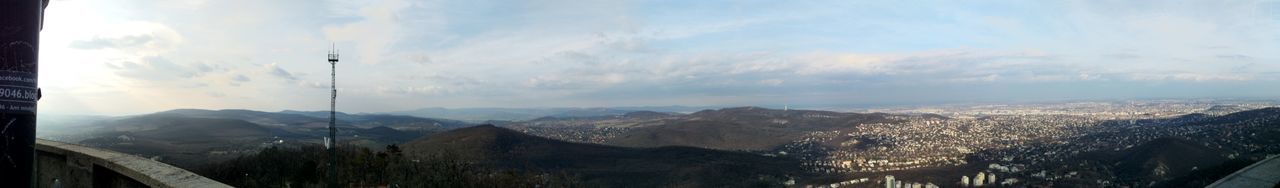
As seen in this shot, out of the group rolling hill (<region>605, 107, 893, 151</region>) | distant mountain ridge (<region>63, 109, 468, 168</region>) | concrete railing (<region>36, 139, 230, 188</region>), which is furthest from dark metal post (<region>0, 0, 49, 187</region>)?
rolling hill (<region>605, 107, 893, 151</region>)

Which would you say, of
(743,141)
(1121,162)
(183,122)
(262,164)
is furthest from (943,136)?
(183,122)

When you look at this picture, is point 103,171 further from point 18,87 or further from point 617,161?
point 617,161

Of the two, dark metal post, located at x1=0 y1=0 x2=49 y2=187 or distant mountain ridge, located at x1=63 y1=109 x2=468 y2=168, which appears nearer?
dark metal post, located at x1=0 y1=0 x2=49 y2=187

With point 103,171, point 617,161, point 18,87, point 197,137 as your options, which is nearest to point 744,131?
point 617,161

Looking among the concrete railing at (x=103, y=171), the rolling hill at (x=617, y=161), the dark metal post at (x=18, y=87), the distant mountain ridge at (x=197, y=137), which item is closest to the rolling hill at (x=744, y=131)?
the rolling hill at (x=617, y=161)

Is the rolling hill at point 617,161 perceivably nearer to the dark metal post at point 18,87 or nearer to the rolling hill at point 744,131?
the rolling hill at point 744,131

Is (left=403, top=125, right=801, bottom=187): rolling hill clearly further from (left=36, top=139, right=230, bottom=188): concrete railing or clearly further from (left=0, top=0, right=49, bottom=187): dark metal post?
(left=0, top=0, right=49, bottom=187): dark metal post

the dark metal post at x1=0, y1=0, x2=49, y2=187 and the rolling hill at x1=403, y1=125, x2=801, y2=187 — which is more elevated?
the dark metal post at x1=0, y1=0, x2=49, y2=187
